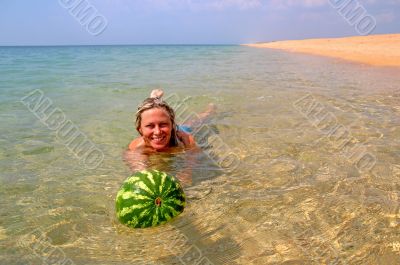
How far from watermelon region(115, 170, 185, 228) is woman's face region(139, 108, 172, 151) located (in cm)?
221

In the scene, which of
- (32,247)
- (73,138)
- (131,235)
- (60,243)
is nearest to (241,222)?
(131,235)

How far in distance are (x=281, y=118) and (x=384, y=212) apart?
5003 mm

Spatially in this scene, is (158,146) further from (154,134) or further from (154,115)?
(154,115)

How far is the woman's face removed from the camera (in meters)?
5.75

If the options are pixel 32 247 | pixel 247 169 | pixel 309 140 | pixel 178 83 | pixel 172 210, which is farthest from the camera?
pixel 178 83

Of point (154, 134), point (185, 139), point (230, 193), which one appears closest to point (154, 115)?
point (154, 134)

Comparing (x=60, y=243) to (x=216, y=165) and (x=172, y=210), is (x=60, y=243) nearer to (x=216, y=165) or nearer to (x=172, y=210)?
(x=172, y=210)

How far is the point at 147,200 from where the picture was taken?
3.43 meters

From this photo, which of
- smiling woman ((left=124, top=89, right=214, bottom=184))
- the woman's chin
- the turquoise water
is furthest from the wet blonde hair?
the turquoise water

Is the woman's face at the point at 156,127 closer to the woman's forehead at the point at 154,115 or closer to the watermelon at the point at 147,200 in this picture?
the woman's forehead at the point at 154,115

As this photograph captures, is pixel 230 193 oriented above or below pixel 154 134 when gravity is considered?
below

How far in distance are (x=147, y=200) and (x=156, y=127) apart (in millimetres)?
2469

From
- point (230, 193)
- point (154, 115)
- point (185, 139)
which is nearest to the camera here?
point (230, 193)

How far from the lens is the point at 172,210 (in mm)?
3588
